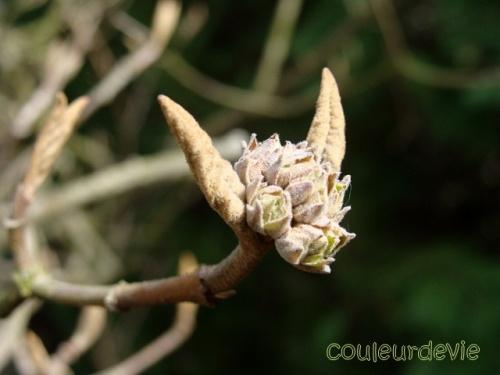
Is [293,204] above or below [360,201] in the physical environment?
above

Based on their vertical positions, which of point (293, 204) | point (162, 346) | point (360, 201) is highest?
point (293, 204)

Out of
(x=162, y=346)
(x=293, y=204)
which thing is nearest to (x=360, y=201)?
(x=162, y=346)

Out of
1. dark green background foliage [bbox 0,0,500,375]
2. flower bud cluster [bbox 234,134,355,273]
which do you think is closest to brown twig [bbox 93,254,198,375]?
flower bud cluster [bbox 234,134,355,273]

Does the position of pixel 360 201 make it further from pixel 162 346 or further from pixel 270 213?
pixel 270 213

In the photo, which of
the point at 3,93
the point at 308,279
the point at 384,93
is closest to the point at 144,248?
the point at 308,279

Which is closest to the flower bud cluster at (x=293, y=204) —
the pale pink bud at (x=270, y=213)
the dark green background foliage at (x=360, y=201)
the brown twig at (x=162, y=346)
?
the pale pink bud at (x=270, y=213)

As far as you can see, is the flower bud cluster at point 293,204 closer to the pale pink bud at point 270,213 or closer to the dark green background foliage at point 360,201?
the pale pink bud at point 270,213
